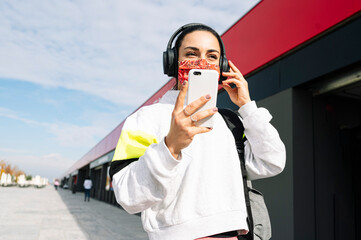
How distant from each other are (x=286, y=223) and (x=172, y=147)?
12.1 ft

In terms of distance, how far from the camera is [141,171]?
0.99 m

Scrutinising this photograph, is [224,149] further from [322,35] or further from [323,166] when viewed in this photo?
[323,166]

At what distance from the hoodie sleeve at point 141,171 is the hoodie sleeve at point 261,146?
473mm

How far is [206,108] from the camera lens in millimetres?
912

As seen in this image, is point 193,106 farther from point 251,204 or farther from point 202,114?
point 251,204

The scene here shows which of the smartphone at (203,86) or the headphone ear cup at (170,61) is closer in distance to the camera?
the smartphone at (203,86)

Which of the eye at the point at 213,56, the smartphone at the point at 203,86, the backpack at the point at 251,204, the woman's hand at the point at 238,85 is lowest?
the backpack at the point at 251,204

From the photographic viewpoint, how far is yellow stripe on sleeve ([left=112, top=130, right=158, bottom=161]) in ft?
3.67

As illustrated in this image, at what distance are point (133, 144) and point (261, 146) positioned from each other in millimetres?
584

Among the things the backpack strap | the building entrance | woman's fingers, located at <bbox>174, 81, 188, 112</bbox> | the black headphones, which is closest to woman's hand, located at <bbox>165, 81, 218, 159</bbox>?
woman's fingers, located at <bbox>174, 81, 188, 112</bbox>

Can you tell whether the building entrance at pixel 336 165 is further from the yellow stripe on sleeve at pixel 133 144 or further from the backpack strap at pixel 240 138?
the yellow stripe on sleeve at pixel 133 144

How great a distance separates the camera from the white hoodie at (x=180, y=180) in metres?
0.97

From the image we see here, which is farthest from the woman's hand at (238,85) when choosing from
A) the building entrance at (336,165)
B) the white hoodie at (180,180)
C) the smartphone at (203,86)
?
the building entrance at (336,165)

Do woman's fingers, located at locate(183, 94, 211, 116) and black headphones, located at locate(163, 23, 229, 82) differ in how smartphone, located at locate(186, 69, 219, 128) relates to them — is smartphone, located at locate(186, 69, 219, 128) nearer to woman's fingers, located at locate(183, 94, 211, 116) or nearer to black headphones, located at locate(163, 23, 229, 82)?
woman's fingers, located at locate(183, 94, 211, 116)
